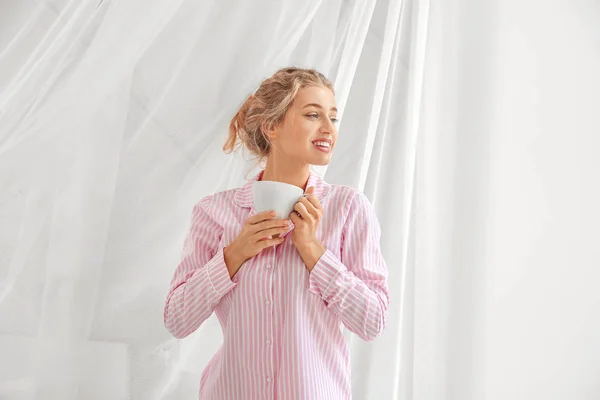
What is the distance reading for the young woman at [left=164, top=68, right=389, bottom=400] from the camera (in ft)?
3.44

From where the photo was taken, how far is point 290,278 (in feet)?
3.58

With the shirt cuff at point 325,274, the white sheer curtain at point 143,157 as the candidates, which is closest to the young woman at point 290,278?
the shirt cuff at point 325,274

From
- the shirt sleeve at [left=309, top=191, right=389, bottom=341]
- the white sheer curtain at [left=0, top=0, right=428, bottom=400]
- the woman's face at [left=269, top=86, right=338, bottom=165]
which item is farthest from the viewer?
the white sheer curtain at [left=0, top=0, right=428, bottom=400]

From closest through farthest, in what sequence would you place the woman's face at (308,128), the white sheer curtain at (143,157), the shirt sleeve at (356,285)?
1. the shirt sleeve at (356,285)
2. the woman's face at (308,128)
3. the white sheer curtain at (143,157)

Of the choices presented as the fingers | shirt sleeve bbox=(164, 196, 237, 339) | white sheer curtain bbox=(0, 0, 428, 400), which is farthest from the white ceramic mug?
white sheer curtain bbox=(0, 0, 428, 400)

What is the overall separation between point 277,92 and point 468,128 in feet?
1.81

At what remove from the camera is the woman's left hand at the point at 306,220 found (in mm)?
1061

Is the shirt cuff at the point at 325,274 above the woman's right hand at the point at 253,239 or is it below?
below

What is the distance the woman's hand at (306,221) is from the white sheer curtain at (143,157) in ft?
1.19

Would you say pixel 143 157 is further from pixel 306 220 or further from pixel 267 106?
pixel 306 220

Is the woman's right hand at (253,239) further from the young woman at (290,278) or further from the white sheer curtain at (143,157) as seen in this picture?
the white sheer curtain at (143,157)

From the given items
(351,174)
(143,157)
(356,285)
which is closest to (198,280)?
(356,285)

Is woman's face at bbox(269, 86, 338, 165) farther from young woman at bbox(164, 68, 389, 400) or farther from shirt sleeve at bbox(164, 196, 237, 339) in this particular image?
shirt sleeve at bbox(164, 196, 237, 339)

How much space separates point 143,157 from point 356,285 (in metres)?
0.58
